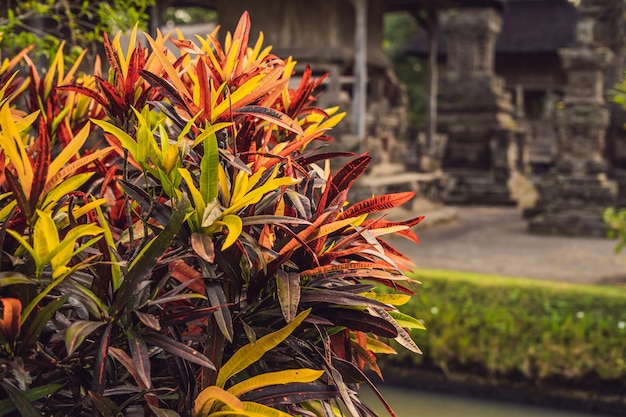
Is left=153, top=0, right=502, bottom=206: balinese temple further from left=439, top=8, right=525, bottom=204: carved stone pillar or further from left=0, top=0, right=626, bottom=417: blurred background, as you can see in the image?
left=439, top=8, right=525, bottom=204: carved stone pillar

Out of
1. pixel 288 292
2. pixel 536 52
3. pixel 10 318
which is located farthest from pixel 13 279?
pixel 536 52

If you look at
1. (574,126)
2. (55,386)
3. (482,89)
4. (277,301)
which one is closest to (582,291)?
(277,301)

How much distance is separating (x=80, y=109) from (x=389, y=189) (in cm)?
955

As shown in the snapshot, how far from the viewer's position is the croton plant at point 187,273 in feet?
5.37

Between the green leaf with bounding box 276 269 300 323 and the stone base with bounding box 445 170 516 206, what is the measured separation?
50.5 feet

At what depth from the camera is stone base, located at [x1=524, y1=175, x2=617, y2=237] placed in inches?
489

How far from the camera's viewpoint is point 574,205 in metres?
12.6

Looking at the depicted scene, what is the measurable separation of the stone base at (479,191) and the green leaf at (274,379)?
15.5 m

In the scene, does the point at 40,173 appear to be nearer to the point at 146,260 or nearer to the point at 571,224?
the point at 146,260

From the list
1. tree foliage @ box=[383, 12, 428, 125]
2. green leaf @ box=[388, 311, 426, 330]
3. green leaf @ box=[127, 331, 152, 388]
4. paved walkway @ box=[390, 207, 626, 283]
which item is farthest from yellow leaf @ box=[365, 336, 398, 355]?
tree foliage @ box=[383, 12, 428, 125]

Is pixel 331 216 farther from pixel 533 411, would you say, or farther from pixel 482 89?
pixel 482 89

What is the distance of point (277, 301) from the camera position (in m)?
1.87

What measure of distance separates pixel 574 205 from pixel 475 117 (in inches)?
197

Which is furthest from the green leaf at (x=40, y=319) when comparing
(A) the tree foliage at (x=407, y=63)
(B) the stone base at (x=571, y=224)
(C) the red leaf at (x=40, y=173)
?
(A) the tree foliage at (x=407, y=63)
